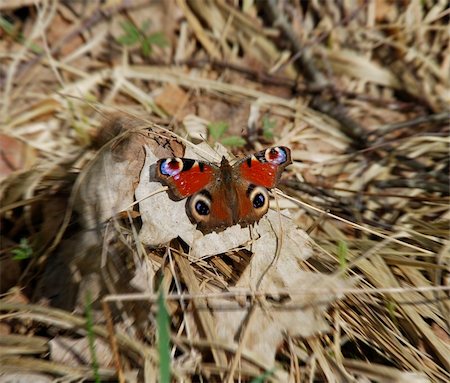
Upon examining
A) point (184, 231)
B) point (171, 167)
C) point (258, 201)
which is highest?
point (171, 167)

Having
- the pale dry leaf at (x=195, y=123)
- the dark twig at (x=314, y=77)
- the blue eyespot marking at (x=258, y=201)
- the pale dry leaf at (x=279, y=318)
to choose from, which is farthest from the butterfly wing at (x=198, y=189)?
the dark twig at (x=314, y=77)

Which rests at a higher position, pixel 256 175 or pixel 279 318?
pixel 256 175

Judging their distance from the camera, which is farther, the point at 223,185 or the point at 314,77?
the point at 314,77

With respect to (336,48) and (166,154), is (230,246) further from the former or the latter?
(336,48)

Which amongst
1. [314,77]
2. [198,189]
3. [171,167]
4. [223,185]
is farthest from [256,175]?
[314,77]

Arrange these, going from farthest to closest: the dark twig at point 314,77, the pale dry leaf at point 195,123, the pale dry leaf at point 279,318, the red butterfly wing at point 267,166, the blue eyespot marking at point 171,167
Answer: the dark twig at point 314,77 → the pale dry leaf at point 195,123 → the red butterfly wing at point 267,166 → the blue eyespot marking at point 171,167 → the pale dry leaf at point 279,318

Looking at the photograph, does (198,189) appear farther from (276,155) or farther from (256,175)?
(276,155)

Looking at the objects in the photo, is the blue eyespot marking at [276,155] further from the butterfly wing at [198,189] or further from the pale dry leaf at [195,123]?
the pale dry leaf at [195,123]
